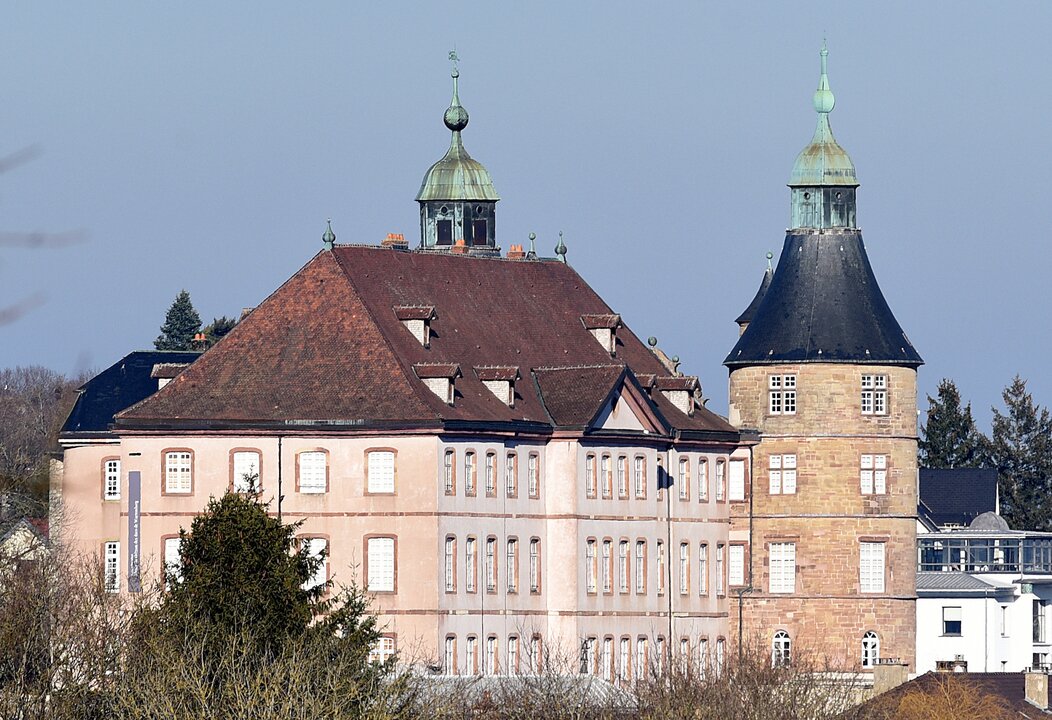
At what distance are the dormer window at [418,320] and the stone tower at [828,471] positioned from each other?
12144mm

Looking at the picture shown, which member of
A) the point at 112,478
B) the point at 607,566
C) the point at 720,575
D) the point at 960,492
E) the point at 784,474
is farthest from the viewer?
the point at 960,492

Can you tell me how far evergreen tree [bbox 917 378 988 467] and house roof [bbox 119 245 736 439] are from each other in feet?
188

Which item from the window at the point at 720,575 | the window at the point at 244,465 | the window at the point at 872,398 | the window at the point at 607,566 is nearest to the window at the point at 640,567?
the window at the point at 607,566

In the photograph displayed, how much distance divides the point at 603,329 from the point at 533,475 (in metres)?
9.24

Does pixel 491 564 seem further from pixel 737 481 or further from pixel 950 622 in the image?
pixel 950 622

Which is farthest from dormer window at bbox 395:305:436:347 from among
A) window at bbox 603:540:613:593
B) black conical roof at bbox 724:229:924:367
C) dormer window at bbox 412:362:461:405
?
black conical roof at bbox 724:229:924:367

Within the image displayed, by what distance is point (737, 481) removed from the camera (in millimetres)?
115125

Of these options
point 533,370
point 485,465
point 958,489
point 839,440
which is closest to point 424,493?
point 485,465

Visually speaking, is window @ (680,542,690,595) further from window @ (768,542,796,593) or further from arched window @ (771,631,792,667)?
window @ (768,542,796,593)

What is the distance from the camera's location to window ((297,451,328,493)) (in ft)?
341

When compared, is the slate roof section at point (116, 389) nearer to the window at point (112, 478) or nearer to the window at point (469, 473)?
the window at point (112, 478)

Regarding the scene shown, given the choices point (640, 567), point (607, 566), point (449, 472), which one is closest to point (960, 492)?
point (640, 567)

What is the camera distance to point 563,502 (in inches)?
4240

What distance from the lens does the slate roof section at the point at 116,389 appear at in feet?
389
